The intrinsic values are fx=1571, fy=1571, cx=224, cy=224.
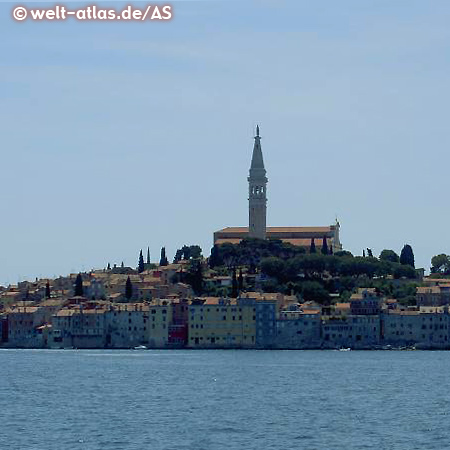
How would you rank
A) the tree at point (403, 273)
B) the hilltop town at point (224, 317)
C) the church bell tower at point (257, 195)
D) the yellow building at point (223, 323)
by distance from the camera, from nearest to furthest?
1. the hilltop town at point (224, 317)
2. the yellow building at point (223, 323)
3. the tree at point (403, 273)
4. the church bell tower at point (257, 195)

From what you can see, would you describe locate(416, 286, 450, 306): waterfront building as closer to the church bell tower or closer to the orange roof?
the orange roof

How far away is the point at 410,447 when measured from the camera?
142 feet

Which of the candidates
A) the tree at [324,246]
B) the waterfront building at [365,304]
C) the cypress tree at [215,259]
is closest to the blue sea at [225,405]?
the waterfront building at [365,304]

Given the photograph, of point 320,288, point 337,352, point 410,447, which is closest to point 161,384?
point 410,447

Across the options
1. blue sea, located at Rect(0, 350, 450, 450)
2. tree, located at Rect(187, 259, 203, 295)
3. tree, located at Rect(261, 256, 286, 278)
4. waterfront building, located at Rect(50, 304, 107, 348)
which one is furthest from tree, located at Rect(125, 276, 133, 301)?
blue sea, located at Rect(0, 350, 450, 450)

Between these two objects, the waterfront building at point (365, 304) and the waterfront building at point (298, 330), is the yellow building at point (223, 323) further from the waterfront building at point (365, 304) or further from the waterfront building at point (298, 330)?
the waterfront building at point (365, 304)

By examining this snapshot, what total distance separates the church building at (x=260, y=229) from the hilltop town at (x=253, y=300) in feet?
0.32

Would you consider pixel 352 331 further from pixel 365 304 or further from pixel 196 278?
pixel 196 278

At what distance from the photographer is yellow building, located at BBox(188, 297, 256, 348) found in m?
126

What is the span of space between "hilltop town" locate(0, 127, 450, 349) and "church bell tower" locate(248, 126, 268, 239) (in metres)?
0.10

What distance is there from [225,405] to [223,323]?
6842cm

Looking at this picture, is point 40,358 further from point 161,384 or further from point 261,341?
point 161,384

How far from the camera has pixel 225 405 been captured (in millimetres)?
57719

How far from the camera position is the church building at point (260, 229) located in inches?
5891
